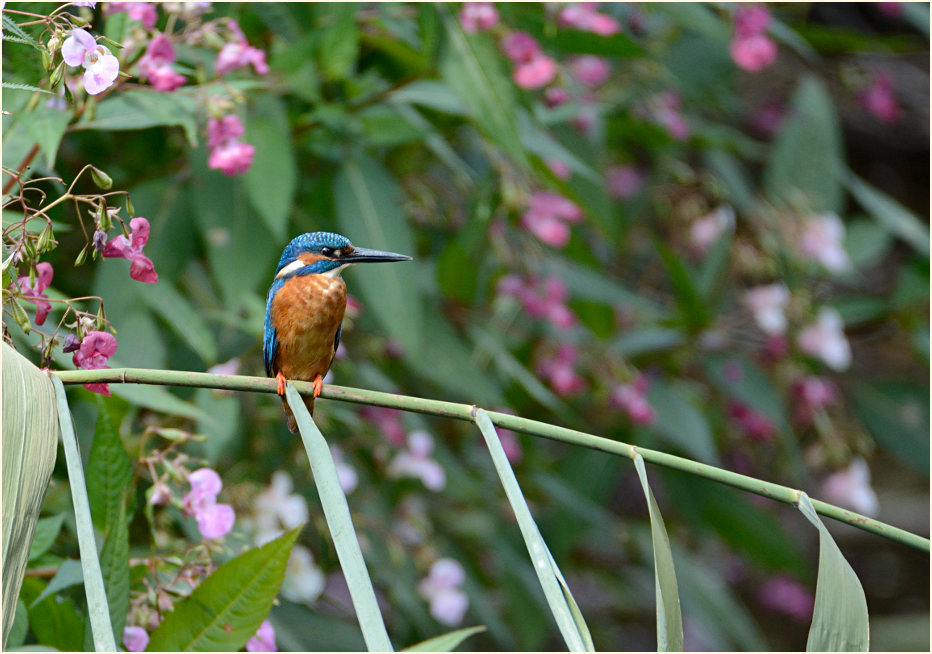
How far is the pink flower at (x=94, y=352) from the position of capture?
98 cm

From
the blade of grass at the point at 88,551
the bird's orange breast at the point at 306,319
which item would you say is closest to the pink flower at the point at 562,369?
the bird's orange breast at the point at 306,319

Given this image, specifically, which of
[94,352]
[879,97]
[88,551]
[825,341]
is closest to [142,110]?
[94,352]

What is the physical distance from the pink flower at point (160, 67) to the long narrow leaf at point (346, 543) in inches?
Result: 27.4

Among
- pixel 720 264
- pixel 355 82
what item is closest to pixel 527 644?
pixel 720 264

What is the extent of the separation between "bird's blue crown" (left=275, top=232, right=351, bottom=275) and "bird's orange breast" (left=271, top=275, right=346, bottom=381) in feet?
0.07

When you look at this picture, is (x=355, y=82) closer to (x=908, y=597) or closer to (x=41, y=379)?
(x=41, y=379)

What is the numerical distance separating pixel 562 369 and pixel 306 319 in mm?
1266

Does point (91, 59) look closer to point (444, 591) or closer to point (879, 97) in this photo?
point (444, 591)

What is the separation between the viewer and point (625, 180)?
3594 mm

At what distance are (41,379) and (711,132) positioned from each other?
2.69 metres

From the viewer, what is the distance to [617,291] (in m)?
2.70

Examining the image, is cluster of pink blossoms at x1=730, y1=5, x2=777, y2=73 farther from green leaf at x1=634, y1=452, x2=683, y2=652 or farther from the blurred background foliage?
green leaf at x1=634, y1=452, x2=683, y2=652

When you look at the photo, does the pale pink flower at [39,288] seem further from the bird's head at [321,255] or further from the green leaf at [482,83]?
the green leaf at [482,83]

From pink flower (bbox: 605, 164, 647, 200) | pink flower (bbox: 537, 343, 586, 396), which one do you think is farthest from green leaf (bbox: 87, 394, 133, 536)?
pink flower (bbox: 605, 164, 647, 200)
